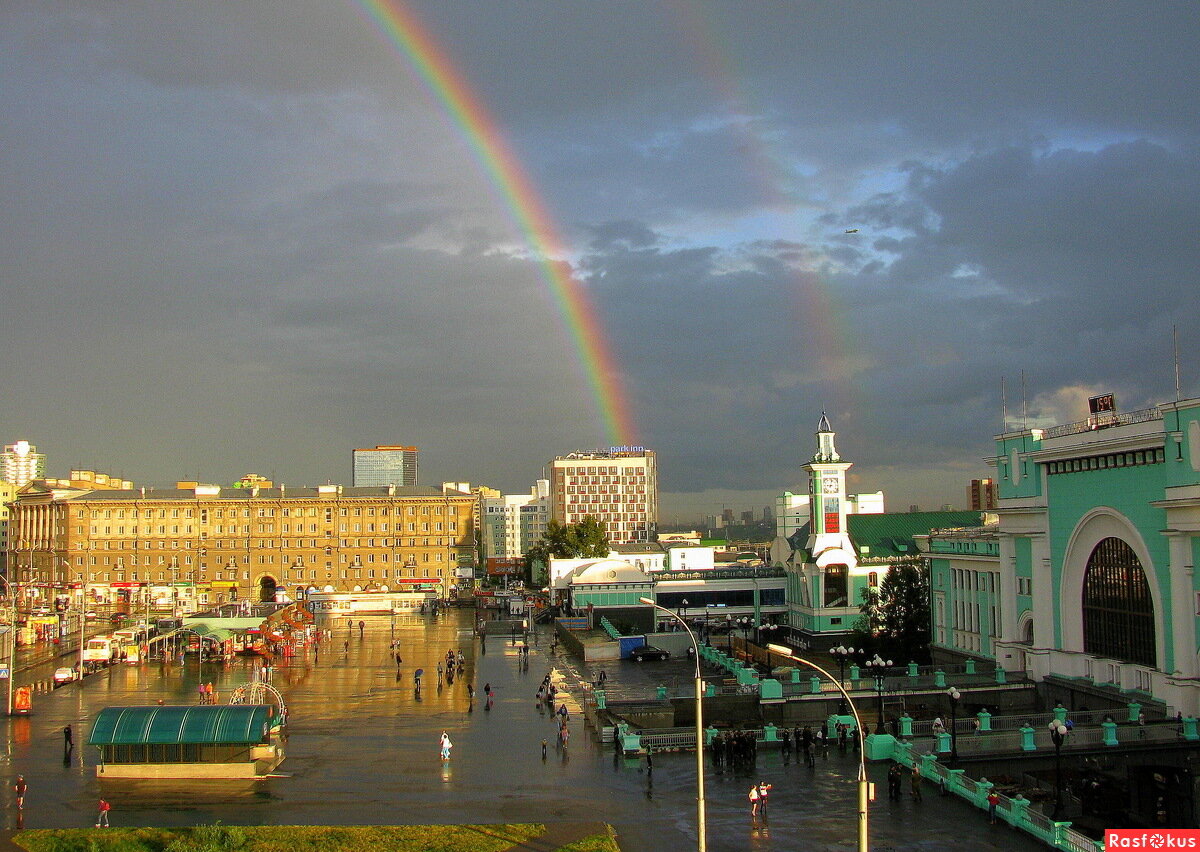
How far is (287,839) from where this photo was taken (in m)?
28.0

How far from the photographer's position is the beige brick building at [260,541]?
149375 millimetres

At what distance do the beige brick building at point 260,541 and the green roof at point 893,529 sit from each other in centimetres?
7234

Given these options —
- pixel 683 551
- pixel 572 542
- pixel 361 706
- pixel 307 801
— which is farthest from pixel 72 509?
pixel 307 801

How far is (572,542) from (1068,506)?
344ft

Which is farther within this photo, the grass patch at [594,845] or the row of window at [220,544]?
the row of window at [220,544]

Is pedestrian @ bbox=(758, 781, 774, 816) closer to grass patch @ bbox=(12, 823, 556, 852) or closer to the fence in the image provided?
grass patch @ bbox=(12, 823, 556, 852)

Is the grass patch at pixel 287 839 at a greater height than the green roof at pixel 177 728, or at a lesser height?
lesser

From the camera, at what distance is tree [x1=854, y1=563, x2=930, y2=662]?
70250 mm

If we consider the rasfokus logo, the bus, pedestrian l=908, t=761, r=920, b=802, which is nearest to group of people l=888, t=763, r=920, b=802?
pedestrian l=908, t=761, r=920, b=802

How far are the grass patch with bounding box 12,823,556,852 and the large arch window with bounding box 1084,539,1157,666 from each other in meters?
27.8

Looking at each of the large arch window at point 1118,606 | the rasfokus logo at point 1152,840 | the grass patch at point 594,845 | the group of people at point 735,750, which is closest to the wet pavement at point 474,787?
the group of people at point 735,750

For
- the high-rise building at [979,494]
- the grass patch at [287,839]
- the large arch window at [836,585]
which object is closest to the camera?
the grass patch at [287,839]

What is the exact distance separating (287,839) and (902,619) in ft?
173

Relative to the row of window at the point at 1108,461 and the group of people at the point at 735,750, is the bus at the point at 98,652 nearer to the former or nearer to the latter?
the group of people at the point at 735,750
